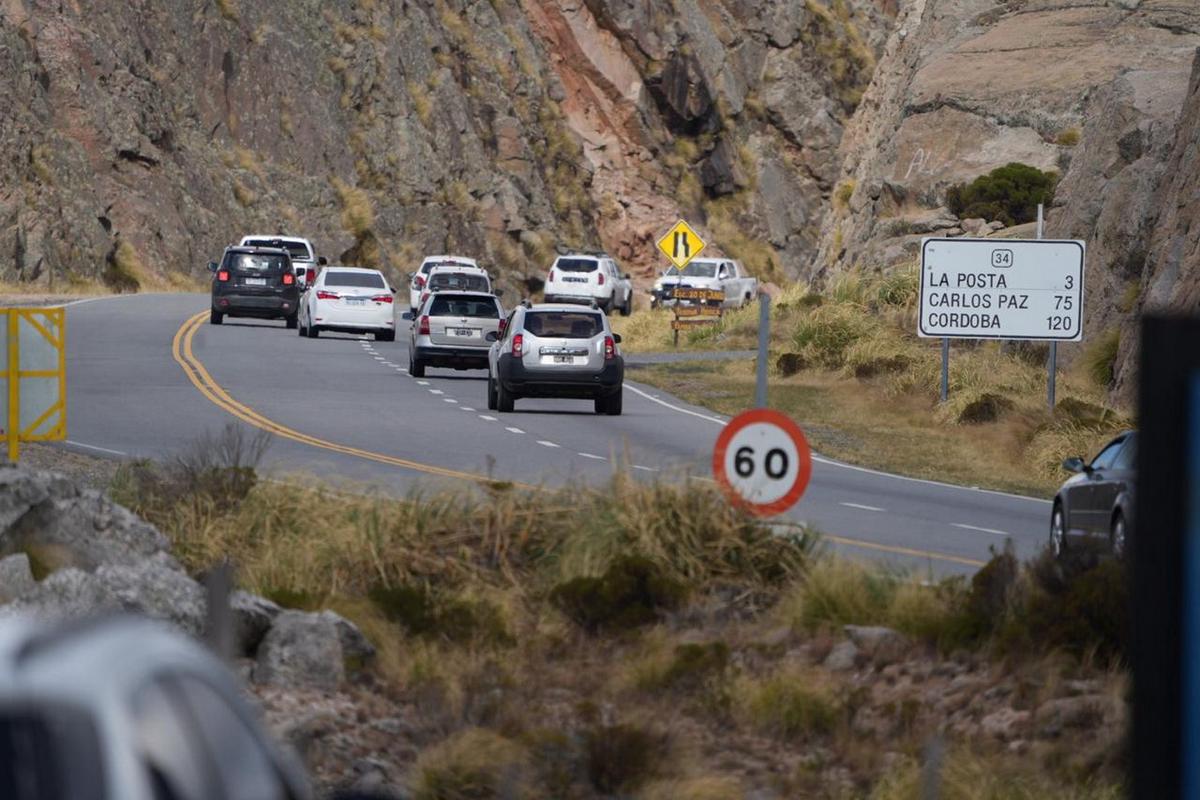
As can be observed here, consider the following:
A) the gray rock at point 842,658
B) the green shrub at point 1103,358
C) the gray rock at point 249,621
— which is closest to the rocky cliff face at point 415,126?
the green shrub at point 1103,358

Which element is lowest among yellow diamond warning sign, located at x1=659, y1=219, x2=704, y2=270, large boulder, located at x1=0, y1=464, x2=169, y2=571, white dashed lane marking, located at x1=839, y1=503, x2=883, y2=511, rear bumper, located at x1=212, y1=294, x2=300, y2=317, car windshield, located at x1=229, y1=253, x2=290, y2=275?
white dashed lane marking, located at x1=839, y1=503, x2=883, y2=511

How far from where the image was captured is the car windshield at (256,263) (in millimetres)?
46938

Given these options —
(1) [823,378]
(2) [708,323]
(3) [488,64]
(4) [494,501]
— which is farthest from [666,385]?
(3) [488,64]

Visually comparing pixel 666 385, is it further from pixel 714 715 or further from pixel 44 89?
pixel 44 89

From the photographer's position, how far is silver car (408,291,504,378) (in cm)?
3531

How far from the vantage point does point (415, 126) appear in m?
84.4

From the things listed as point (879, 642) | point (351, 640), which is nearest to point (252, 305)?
point (351, 640)

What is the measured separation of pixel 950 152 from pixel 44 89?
32.1 meters

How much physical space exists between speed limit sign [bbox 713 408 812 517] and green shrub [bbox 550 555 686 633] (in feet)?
2.42

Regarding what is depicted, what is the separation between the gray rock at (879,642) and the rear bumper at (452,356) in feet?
79.4

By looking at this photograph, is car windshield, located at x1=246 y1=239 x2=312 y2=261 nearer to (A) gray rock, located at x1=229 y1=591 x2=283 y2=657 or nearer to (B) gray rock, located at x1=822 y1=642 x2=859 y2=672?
(A) gray rock, located at x1=229 y1=591 x2=283 y2=657

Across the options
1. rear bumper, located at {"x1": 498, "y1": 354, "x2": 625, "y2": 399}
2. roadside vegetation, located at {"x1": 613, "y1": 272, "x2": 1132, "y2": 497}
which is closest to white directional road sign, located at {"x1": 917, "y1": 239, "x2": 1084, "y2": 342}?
roadside vegetation, located at {"x1": 613, "y1": 272, "x2": 1132, "y2": 497}

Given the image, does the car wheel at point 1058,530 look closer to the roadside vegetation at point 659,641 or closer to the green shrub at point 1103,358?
the roadside vegetation at point 659,641

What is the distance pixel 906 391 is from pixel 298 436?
43.0ft
